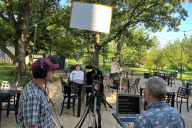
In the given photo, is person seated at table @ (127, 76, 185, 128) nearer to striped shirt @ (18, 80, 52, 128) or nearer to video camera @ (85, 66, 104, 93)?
striped shirt @ (18, 80, 52, 128)

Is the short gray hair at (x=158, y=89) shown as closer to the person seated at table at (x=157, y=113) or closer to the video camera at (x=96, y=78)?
the person seated at table at (x=157, y=113)

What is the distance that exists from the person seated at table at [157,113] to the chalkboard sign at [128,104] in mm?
1196

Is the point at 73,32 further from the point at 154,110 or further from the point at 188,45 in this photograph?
the point at 188,45

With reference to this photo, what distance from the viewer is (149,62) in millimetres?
25859

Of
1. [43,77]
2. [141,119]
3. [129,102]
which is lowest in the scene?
[129,102]

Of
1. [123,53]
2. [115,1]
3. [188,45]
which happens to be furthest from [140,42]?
[188,45]

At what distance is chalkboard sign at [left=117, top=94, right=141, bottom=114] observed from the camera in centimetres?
264

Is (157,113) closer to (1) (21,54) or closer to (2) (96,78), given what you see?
(2) (96,78)

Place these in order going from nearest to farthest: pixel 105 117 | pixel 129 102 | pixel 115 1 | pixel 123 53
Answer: pixel 129 102 → pixel 105 117 → pixel 115 1 → pixel 123 53

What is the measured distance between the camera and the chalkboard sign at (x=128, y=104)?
8.65 feet

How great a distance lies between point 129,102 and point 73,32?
1413 cm

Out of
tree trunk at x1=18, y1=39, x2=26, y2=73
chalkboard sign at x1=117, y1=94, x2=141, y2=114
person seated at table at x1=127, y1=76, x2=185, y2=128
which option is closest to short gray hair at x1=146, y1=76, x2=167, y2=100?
person seated at table at x1=127, y1=76, x2=185, y2=128

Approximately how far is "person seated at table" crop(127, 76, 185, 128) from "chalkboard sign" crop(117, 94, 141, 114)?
1.20 meters

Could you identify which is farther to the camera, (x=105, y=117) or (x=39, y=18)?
(x=39, y=18)
